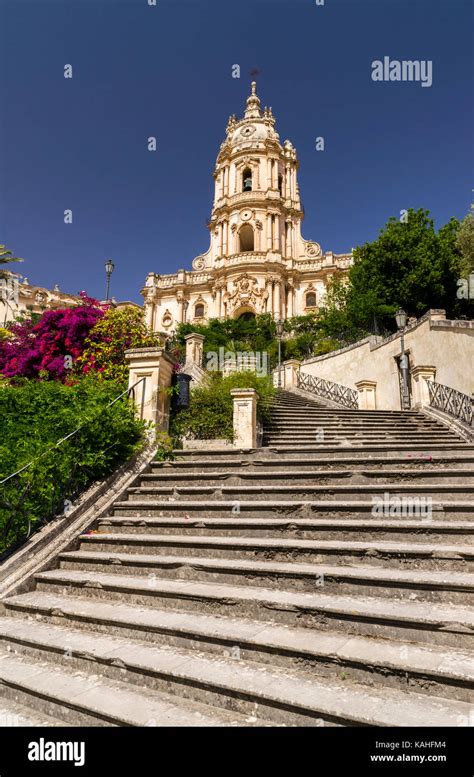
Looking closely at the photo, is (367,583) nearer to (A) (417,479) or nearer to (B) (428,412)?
(A) (417,479)

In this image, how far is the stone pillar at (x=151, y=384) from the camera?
24.9 feet

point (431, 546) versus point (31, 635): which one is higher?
point (431, 546)

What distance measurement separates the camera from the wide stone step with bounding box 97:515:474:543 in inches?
159

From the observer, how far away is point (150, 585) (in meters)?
4.03

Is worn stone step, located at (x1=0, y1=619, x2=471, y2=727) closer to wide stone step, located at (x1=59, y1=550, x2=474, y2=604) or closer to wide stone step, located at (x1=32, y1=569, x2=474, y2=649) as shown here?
wide stone step, located at (x1=32, y1=569, x2=474, y2=649)

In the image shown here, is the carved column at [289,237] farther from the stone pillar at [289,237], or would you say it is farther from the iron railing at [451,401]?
the iron railing at [451,401]

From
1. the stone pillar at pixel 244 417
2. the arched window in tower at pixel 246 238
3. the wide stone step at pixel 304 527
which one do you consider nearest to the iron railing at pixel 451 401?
the stone pillar at pixel 244 417

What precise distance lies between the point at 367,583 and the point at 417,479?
229cm

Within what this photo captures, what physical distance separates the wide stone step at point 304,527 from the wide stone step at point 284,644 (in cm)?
124

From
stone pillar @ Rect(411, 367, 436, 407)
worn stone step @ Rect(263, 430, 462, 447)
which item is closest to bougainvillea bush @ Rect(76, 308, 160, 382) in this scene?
worn stone step @ Rect(263, 430, 462, 447)

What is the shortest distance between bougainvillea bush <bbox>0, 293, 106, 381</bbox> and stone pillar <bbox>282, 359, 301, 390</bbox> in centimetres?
985

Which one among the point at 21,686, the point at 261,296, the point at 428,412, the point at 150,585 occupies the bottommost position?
the point at 21,686
